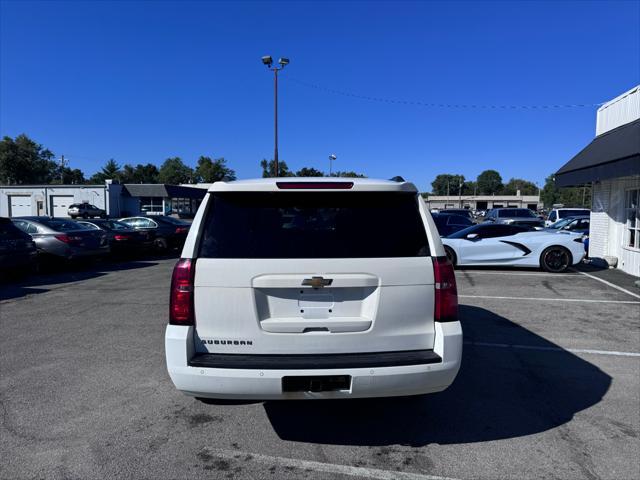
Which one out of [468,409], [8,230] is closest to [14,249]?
[8,230]

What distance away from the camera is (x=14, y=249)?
10.4m

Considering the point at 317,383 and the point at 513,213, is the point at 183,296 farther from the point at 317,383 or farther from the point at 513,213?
the point at 513,213

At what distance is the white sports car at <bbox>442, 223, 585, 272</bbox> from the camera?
12.6 metres

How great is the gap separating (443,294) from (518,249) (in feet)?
35.0

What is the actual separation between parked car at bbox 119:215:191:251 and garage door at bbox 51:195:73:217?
36.5 meters

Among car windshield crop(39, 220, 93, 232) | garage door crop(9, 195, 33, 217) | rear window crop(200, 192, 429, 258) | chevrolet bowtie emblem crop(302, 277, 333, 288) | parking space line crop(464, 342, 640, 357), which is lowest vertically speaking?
parking space line crop(464, 342, 640, 357)

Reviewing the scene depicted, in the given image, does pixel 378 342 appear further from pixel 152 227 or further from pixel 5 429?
pixel 152 227

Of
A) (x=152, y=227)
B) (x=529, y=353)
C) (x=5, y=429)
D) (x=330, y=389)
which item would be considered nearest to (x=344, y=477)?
(x=330, y=389)

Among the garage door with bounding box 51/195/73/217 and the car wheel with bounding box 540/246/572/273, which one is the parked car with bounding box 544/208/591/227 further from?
the garage door with bounding box 51/195/73/217

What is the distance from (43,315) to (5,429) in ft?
14.5

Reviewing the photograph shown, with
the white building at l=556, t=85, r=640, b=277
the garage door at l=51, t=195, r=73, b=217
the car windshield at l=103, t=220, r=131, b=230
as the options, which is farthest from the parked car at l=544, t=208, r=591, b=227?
the garage door at l=51, t=195, r=73, b=217

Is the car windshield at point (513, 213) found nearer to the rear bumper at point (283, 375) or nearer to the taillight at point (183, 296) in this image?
the rear bumper at point (283, 375)

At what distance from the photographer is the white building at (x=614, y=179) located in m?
11.0

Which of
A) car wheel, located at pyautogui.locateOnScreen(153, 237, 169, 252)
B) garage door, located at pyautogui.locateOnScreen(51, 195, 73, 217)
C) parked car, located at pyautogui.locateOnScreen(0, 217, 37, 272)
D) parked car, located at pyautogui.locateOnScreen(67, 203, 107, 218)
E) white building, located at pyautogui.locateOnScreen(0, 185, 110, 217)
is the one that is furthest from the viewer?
garage door, located at pyautogui.locateOnScreen(51, 195, 73, 217)
